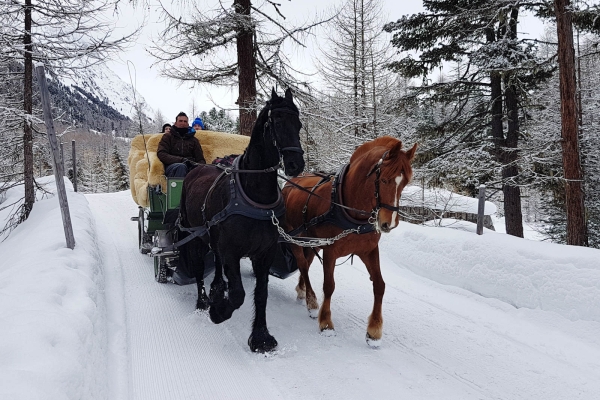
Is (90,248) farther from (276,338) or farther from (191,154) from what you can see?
(276,338)

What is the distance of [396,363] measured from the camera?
10.8 feet

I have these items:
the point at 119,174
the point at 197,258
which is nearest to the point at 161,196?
the point at 197,258

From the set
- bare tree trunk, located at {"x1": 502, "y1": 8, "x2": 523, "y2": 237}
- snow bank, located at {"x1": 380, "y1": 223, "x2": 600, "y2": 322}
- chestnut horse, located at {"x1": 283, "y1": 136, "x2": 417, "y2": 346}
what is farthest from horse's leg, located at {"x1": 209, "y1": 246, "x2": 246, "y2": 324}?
bare tree trunk, located at {"x1": 502, "y1": 8, "x2": 523, "y2": 237}

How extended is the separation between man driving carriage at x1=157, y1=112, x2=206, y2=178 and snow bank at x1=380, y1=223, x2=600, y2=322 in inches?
153

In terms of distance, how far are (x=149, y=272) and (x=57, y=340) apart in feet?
11.1

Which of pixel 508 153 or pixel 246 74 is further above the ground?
pixel 246 74

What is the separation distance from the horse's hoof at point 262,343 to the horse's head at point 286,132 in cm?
159

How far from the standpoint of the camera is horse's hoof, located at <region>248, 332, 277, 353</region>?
3430 mm

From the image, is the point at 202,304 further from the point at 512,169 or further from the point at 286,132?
the point at 512,169

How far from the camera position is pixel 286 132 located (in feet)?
9.91

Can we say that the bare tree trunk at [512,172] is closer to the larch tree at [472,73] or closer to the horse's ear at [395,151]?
the larch tree at [472,73]

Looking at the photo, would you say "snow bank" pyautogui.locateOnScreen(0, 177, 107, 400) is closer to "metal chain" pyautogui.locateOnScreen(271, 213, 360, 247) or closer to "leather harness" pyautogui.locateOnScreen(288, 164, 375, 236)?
"metal chain" pyautogui.locateOnScreen(271, 213, 360, 247)

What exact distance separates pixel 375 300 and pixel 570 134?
608cm

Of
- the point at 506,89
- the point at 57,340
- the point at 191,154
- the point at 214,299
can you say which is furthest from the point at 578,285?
the point at 506,89
